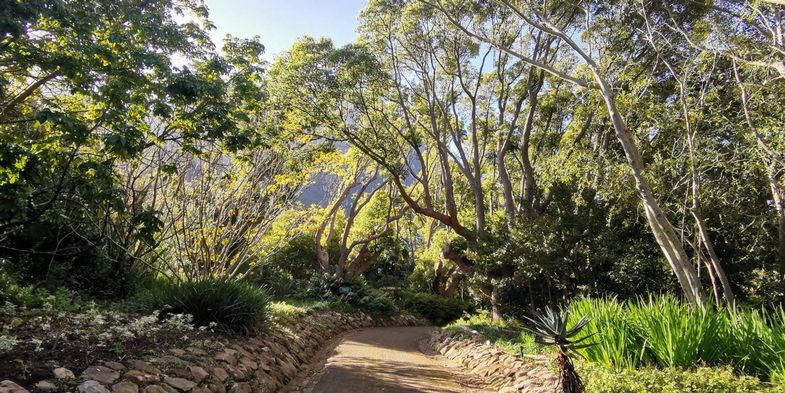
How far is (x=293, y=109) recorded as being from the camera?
11.5 meters

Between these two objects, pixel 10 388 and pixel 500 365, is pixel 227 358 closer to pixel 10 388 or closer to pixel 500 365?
pixel 10 388

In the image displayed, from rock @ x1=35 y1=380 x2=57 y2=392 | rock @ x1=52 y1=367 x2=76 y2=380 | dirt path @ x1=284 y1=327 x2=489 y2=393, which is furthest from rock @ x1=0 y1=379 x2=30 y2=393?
dirt path @ x1=284 y1=327 x2=489 y2=393

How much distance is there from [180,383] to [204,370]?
1.51 feet

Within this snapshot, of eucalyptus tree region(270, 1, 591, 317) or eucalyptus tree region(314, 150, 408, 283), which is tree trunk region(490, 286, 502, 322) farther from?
eucalyptus tree region(314, 150, 408, 283)

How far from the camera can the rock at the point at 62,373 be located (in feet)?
10.1

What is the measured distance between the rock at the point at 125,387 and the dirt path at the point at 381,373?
2.12 metres

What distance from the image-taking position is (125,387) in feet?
10.8

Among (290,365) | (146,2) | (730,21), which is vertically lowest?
(290,365)

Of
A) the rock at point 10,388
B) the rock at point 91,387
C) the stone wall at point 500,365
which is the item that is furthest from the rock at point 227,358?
the stone wall at point 500,365

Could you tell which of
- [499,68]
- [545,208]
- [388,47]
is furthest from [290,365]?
[499,68]

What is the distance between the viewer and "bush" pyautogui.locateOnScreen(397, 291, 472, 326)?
1873cm

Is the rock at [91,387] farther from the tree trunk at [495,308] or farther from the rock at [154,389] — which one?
the tree trunk at [495,308]

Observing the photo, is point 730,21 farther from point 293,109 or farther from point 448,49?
point 293,109

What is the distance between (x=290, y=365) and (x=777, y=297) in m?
11.0
